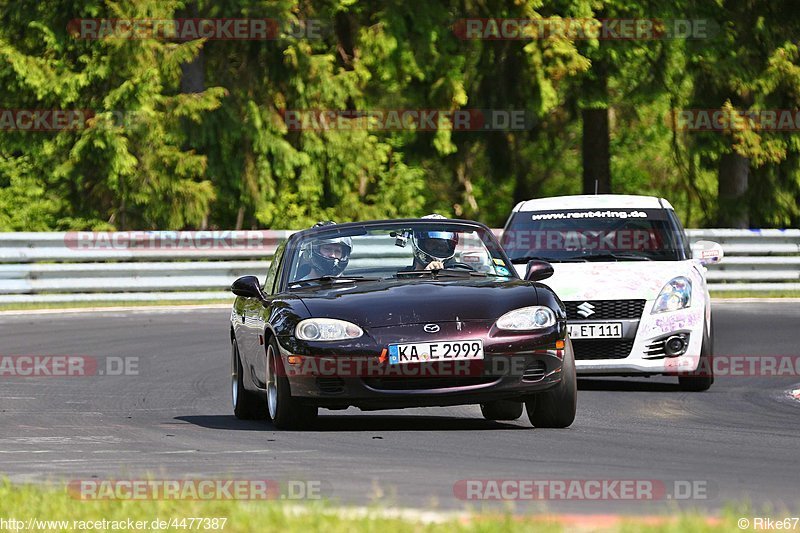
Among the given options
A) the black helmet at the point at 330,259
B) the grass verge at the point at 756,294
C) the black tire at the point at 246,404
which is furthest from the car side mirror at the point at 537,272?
the grass verge at the point at 756,294

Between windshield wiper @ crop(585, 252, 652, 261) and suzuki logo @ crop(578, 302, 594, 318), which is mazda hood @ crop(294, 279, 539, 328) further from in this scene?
windshield wiper @ crop(585, 252, 652, 261)

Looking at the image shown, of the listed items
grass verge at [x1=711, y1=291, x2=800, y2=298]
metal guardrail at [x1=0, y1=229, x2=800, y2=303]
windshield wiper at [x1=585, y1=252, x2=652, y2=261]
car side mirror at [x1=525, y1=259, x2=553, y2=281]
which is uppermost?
car side mirror at [x1=525, y1=259, x2=553, y2=281]

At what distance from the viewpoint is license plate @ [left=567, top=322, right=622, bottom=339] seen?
534 inches

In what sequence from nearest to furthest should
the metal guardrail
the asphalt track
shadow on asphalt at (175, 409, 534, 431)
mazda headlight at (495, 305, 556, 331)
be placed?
the asphalt track < mazda headlight at (495, 305, 556, 331) < shadow on asphalt at (175, 409, 534, 431) < the metal guardrail

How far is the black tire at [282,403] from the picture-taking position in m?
10.5

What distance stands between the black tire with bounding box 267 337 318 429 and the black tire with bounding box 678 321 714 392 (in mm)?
4177

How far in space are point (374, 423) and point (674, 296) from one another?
357 cm

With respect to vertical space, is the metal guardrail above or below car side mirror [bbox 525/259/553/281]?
below

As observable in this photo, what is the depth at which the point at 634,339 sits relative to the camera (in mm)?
13555

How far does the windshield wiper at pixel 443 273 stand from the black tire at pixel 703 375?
3.20 meters

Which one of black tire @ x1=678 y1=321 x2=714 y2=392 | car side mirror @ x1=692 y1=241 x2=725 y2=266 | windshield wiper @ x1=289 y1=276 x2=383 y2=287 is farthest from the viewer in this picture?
car side mirror @ x1=692 y1=241 x2=725 y2=266

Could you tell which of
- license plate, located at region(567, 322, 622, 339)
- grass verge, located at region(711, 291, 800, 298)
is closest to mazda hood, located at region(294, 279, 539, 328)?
license plate, located at region(567, 322, 622, 339)

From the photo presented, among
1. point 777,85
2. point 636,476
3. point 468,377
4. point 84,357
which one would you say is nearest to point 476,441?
point 468,377

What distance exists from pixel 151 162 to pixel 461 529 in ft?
82.3
